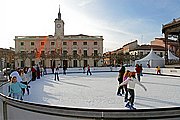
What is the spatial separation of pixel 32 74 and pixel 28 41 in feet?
106

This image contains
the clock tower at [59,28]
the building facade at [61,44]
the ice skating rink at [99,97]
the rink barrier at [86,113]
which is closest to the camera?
the rink barrier at [86,113]

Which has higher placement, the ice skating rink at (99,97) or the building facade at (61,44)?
the building facade at (61,44)

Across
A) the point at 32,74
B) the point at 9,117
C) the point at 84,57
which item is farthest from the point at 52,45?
the point at 9,117

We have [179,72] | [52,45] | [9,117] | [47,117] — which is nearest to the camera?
[47,117]

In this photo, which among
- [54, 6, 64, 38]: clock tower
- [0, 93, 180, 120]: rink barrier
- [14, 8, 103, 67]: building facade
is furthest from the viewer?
[54, 6, 64, 38]: clock tower

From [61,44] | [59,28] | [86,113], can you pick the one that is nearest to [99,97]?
[86,113]

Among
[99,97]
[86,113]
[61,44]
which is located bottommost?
[99,97]

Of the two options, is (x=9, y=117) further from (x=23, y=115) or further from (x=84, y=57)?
(x=84, y=57)

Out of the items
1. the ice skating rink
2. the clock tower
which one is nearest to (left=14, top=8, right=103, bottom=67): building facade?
the clock tower

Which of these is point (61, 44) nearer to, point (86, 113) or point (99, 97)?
point (99, 97)

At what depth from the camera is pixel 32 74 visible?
50.2 feet

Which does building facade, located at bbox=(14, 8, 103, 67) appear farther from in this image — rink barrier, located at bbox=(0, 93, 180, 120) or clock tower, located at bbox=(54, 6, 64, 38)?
rink barrier, located at bbox=(0, 93, 180, 120)

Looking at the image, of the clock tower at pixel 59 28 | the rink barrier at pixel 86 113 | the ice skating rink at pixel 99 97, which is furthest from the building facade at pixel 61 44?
the rink barrier at pixel 86 113

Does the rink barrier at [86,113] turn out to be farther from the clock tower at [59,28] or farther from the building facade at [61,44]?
the clock tower at [59,28]
